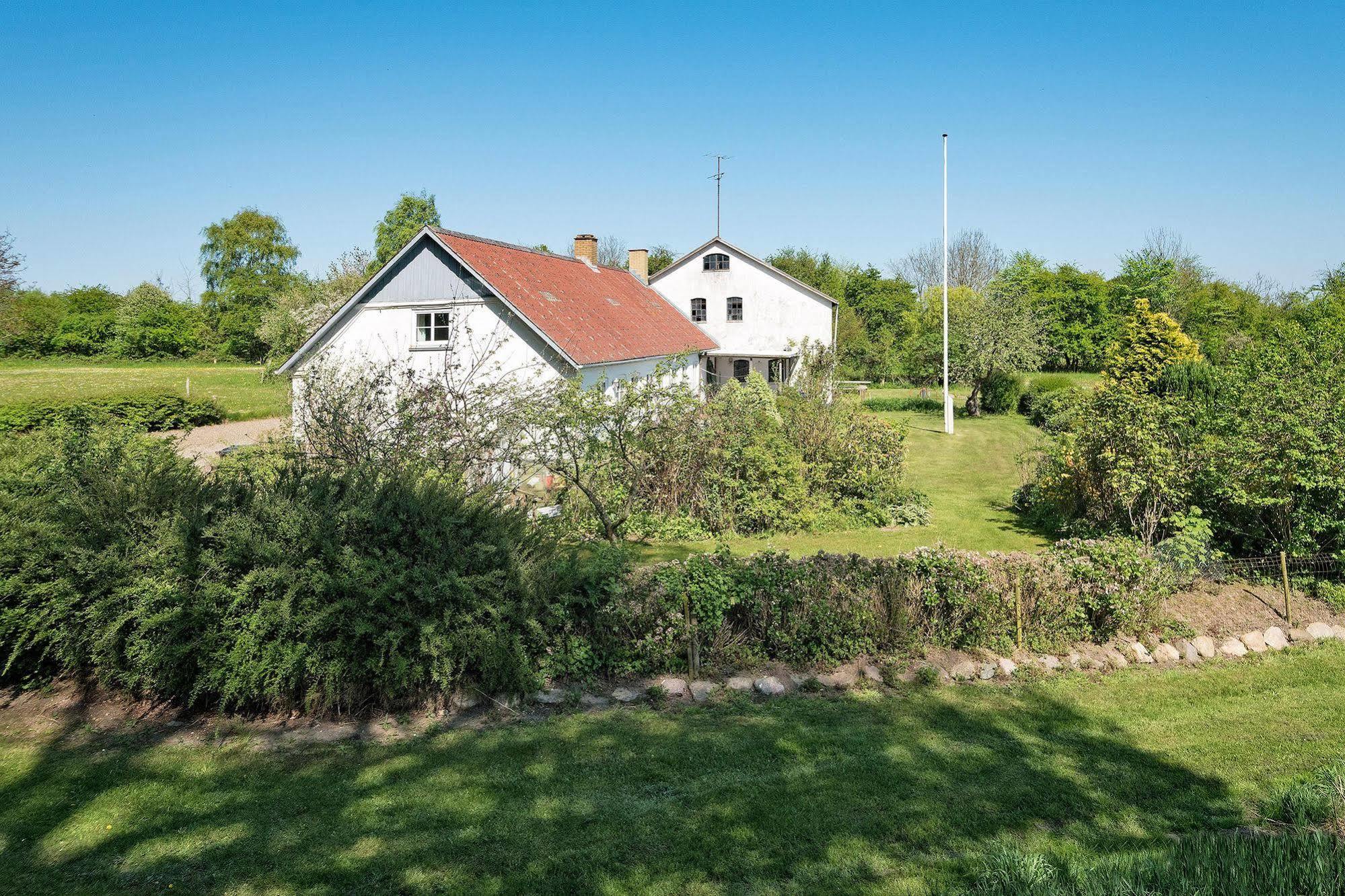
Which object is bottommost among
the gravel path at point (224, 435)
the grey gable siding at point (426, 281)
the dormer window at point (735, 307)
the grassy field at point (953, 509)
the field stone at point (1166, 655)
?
the field stone at point (1166, 655)

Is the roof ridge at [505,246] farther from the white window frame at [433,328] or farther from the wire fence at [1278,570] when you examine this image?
the wire fence at [1278,570]

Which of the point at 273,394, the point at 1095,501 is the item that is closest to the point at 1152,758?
the point at 1095,501

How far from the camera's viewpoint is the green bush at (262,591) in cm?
674

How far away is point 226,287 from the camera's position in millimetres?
62562

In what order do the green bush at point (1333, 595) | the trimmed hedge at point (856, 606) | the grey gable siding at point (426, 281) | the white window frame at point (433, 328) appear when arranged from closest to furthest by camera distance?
the trimmed hedge at point (856, 606)
the green bush at point (1333, 595)
the grey gable siding at point (426, 281)
the white window frame at point (433, 328)

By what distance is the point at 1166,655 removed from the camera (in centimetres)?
857

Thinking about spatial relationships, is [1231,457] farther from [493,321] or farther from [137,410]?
[137,410]

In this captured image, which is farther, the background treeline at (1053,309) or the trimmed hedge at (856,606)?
the background treeline at (1053,309)

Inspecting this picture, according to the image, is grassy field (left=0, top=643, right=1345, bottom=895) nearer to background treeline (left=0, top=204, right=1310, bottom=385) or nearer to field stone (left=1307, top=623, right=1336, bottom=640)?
field stone (left=1307, top=623, right=1336, bottom=640)

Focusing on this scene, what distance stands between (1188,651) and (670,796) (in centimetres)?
625

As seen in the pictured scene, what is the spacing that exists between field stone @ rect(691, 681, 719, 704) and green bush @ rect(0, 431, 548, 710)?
4.80ft

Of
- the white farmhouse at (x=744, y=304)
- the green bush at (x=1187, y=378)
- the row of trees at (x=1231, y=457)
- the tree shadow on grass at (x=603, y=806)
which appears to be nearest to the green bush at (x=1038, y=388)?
the white farmhouse at (x=744, y=304)

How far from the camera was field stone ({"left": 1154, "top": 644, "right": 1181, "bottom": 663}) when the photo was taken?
28.0 ft

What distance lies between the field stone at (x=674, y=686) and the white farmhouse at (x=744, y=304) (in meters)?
26.7
